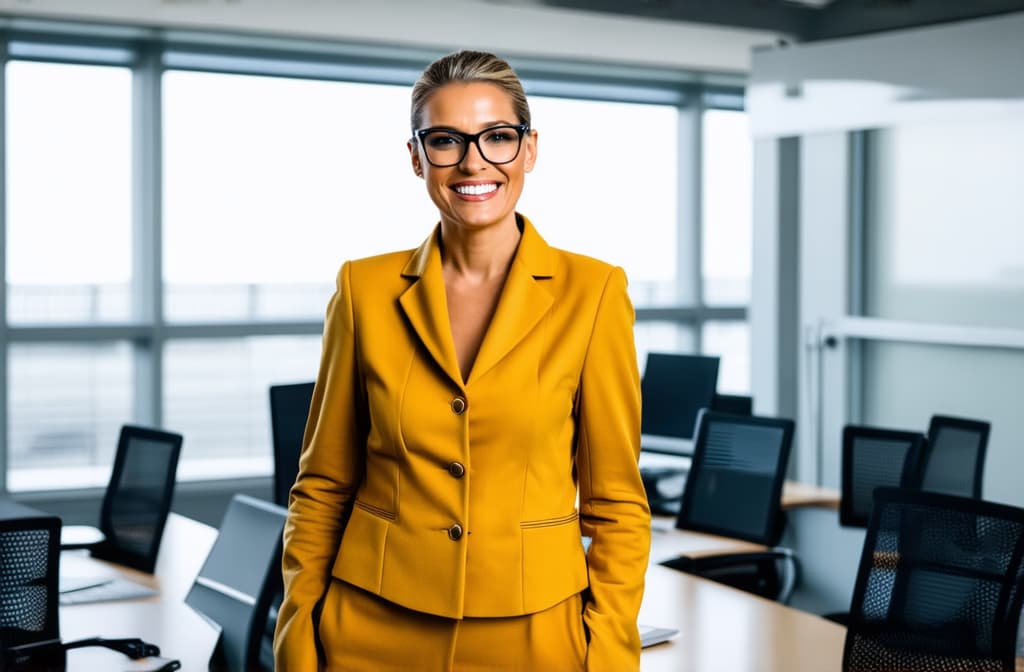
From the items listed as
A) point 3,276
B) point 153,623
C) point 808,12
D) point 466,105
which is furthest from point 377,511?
point 808,12

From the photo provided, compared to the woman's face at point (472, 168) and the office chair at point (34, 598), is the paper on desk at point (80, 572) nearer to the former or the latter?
the office chair at point (34, 598)

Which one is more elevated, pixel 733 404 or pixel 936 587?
pixel 733 404

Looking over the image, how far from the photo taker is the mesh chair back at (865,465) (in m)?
4.65

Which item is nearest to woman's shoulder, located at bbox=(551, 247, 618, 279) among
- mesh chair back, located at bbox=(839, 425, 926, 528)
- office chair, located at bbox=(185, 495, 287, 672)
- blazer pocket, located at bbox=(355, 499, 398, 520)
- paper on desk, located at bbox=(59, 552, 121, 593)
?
Answer: blazer pocket, located at bbox=(355, 499, 398, 520)

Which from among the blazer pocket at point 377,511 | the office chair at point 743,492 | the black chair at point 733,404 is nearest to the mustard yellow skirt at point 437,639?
the blazer pocket at point 377,511

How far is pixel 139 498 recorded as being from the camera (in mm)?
4152

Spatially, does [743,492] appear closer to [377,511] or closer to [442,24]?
[377,511]

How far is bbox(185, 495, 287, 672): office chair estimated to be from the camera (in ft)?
8.71

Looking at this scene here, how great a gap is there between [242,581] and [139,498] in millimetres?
1518

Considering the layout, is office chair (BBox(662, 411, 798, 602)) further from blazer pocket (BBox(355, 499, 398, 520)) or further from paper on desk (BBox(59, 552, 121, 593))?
blazer pocket (BBox(355, 499, 398, 520))

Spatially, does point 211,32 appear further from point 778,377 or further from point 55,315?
point 778,377

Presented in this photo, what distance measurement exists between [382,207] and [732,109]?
287 cm

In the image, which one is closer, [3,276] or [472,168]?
[472,168]

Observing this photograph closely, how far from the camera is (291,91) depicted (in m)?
7.22
